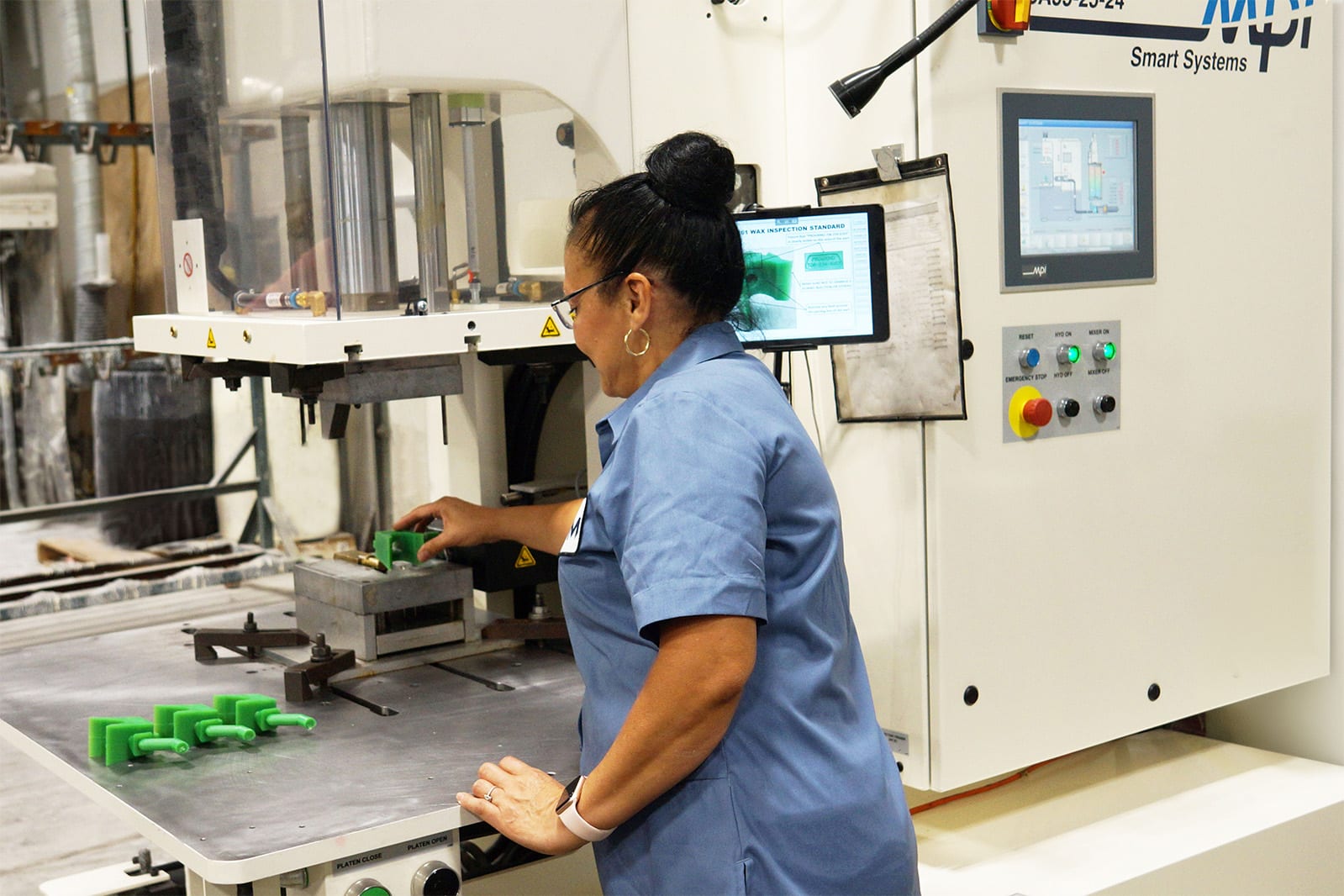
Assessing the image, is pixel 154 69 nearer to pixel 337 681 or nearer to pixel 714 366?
pixel 337 681

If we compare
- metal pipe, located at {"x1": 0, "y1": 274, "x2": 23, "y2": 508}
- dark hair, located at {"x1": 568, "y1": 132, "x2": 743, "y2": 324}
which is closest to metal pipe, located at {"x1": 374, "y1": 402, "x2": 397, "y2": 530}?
metal pipe, located at {"x1": 0, "y1": 274, "x2": 23, "y2": 508}

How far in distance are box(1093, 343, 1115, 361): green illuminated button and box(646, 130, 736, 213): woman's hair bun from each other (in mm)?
796

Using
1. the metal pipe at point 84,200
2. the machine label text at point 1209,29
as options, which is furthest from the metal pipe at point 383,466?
the machine label text at point 1209,29

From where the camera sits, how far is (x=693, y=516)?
1.19 m

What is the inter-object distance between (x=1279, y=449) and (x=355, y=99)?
159cm

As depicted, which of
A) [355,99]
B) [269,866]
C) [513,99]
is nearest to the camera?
[269,866]

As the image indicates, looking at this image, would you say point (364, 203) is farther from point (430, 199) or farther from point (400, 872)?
point (400, 872)

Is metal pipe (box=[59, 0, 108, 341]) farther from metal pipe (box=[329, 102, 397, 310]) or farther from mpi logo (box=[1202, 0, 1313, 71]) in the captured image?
mpi logo (box=[1202, 0, 1313, 71])

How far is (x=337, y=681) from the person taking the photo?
182 centimetres

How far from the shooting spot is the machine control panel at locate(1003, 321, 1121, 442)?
72.1 inches

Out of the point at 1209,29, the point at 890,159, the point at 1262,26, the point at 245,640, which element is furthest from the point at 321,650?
the point at 1262,26

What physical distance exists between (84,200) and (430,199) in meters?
3.92

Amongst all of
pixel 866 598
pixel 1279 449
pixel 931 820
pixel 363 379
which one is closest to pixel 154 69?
pixel 363 379

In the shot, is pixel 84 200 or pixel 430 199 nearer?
pixel 430 199
